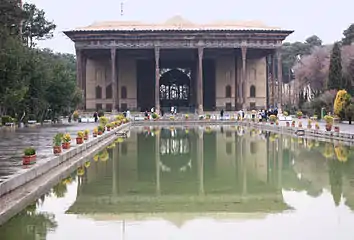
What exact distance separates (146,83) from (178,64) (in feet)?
13.7

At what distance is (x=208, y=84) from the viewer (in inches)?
2373

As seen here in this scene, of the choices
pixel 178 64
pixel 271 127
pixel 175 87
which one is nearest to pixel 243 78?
pixel 178 64

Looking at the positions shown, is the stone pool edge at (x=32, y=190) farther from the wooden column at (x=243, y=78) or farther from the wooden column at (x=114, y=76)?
the wooden column at (x=243, y=78)

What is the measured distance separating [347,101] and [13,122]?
18565 mm

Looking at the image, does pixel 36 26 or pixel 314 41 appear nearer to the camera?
pixel 36 26

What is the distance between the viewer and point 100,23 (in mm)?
56906

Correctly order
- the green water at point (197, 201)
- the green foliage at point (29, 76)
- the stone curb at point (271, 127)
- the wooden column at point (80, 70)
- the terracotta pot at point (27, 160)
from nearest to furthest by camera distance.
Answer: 1. the green water at point (197, 201)
2. the terracotta pot at point (27, 160)
3. the green foliage at point (29, 76)
4. the stone curb at point (271, 127)
5. the wooden column at point (80, 70)

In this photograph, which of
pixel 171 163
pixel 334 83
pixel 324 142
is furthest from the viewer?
pixel 334 83

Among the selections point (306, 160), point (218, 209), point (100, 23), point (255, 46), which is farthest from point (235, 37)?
point (218, 209)

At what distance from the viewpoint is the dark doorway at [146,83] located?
197ft

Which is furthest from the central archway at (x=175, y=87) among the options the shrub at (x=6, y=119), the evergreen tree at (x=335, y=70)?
the shrub at (x=6, y=119)

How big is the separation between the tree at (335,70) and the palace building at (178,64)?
496 inches

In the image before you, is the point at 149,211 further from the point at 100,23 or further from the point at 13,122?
the point at 100,23

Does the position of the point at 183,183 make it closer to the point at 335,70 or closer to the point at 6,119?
the point at 6,119
